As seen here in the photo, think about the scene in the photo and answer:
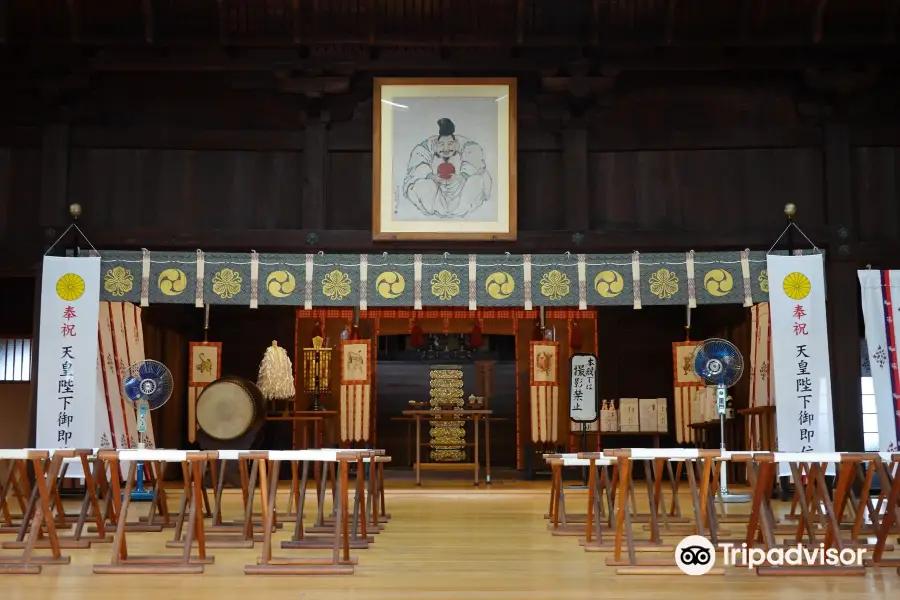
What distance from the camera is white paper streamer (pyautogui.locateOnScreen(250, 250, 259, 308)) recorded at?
997 centimetres

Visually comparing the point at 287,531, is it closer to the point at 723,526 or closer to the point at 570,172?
the point at 723,526

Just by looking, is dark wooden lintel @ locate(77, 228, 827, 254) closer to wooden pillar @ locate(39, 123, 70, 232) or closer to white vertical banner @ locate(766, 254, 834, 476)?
wooden pillar @ locate(39, 123, 70, 232)

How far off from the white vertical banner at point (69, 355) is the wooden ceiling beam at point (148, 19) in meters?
2.24

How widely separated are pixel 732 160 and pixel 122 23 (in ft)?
20.5

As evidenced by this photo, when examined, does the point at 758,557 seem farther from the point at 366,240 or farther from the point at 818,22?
the point at 818,22

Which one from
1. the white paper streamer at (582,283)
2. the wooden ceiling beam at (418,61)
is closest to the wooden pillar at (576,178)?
the white paper streamer at (582,283)

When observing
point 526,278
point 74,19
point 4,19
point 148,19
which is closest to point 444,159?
point 526,278

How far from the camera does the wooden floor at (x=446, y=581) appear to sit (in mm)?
4375

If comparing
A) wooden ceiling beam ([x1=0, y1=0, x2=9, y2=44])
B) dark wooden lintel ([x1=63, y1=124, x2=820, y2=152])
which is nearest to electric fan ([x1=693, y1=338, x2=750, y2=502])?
dark wooden lintel ([x1=63, y1=124, x2=820, y2=152])

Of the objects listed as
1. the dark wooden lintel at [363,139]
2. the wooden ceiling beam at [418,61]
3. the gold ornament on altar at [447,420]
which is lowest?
the gold ornament on altar at [447,420]

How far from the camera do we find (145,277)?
9.95 m

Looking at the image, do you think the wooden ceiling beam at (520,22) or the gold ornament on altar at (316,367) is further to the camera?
the gold ornament on altar at (316,367)

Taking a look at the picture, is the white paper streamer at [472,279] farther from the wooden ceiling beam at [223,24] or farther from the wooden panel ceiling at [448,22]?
the wooden ceiling beam at [223,24]

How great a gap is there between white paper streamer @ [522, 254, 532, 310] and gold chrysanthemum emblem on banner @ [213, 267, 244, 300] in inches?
109
